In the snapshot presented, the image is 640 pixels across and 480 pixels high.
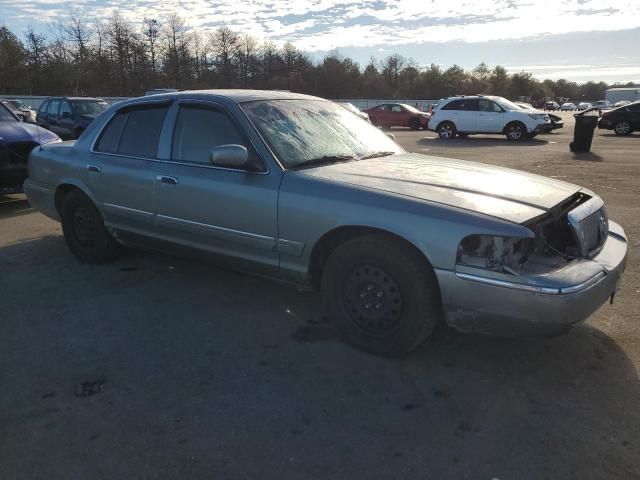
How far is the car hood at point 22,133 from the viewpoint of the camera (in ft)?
26.5

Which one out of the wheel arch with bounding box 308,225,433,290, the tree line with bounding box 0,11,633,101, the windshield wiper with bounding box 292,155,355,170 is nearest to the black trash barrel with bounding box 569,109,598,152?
the windshield wiper with bounding box 292,155,355,170

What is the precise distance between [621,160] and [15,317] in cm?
1367

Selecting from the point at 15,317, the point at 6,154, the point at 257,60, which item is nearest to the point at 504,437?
the point at 15,317

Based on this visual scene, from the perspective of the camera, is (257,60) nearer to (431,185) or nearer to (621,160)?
(621,160)

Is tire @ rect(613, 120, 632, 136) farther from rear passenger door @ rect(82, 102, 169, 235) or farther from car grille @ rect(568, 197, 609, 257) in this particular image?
rear passenger door @ rect(82, 102, 169, 235)

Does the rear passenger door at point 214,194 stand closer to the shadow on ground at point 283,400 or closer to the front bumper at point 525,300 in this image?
the shadow on ground at point 283,400

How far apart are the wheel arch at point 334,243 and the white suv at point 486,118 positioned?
18.1 meters

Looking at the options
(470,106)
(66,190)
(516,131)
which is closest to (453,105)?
(470,106)

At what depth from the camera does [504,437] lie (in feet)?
8.50

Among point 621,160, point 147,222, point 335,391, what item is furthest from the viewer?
point 621,160

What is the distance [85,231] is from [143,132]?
4.29ft

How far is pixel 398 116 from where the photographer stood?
27.7 meters

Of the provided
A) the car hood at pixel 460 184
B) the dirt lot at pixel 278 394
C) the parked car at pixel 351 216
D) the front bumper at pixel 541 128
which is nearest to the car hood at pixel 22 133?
the parked car at pixel 351 216

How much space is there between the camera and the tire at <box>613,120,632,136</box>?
2166 cm
